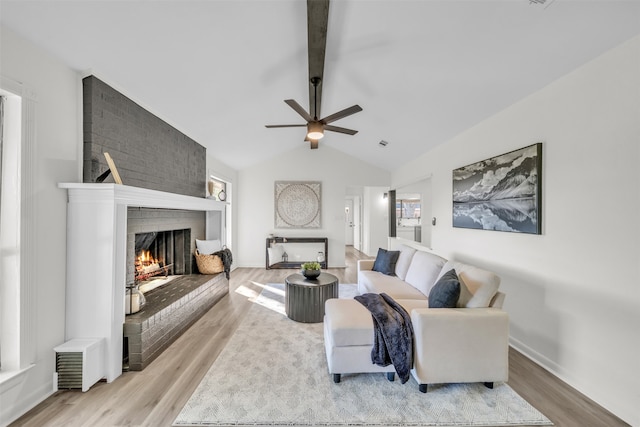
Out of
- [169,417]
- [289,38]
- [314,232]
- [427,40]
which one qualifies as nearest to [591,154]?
[427,40]

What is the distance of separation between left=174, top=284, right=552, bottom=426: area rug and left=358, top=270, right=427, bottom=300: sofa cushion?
1.09m

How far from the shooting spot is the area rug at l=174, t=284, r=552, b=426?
1757 mm

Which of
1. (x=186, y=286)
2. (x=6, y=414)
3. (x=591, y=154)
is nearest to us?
(x=6, y=414)

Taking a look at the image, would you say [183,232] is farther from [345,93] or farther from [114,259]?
[345,93]

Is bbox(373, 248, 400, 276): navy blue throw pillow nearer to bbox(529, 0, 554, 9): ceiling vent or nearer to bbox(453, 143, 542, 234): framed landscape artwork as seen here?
bbox(453, 143, 542, 234): framed landscape artwork

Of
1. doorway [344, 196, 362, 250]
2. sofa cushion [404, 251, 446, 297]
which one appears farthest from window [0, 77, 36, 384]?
doorway [344, 196, 362, 250]

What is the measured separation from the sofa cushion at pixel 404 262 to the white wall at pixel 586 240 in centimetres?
123

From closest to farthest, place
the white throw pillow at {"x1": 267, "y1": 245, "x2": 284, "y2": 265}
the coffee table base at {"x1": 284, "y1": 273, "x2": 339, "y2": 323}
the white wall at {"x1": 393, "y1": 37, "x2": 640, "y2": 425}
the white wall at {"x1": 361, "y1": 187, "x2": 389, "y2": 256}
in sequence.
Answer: the white wall at {"x1": 393, "y1": 37, "x2": 640, "y2": 425}
the coffee table base at {"x1": 284, "y1": 273, "x2": 339, "y2": 323}
the white throw pillow at {"x1": 267, "y1": 245, "x2": 284, "y2": 265}
the white wall at {"x1": 361, "y1": 187, "x2": 389, "y2": 256}

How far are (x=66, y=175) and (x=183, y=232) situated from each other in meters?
2.12

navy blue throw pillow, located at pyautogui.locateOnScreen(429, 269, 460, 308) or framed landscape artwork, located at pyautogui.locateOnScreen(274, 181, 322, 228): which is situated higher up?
framed landscape artwork, located at pyautogui.locateOnScreen(274, 181, 322, 228)

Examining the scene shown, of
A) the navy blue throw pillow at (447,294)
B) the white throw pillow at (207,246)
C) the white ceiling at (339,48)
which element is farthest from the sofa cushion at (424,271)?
the white throw pillow at (207,246)

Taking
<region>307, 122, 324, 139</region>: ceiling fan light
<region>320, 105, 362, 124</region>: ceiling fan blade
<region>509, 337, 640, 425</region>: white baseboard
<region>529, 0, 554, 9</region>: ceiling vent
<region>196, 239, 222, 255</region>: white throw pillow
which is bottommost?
<region>509, 337, 640, 425</region>: white baseboard

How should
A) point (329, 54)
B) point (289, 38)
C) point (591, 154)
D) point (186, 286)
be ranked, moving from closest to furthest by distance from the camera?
point (591, 154) → point (289, 38) → point (329, 54) → point (186, 286)

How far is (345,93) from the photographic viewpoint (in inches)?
141
